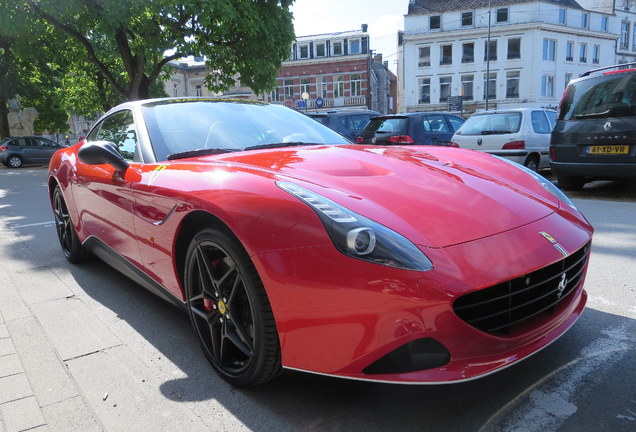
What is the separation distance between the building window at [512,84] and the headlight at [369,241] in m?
45.7

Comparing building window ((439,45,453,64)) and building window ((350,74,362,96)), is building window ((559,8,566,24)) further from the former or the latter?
building window ((350,74,362,96))

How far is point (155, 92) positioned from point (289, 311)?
88.1 feet

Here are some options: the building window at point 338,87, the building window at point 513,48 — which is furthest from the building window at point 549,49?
the building window at point 338,87

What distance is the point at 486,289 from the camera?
1615mm

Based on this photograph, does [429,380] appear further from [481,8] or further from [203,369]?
[481,8]

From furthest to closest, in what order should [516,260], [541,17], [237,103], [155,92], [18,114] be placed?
1. [541,17]
2. [18,114]
3. [155,92]
4. [237,103]
5. [516,260]

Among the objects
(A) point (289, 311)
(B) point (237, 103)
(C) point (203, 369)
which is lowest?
(C) point (203, 369)

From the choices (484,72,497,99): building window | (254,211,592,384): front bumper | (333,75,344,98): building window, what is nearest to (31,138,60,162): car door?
(254,211,592,384): front bumper

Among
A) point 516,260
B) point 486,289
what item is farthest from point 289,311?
point 516,260

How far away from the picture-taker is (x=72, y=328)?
9.34 feet

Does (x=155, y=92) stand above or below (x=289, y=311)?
above

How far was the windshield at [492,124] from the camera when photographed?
9062 millimetres

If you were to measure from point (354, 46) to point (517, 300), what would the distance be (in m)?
46.9

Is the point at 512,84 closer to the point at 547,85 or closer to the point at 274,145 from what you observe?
the point at 547,85
